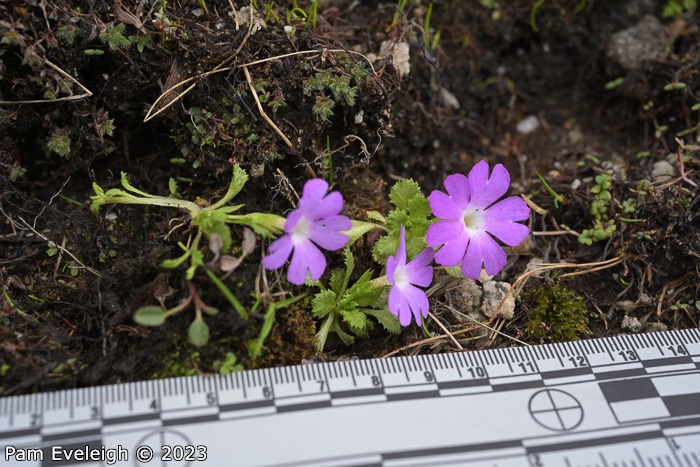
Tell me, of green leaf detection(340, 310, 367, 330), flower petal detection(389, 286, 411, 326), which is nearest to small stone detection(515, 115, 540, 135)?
flower petal detection(389, 286, 411, 326)

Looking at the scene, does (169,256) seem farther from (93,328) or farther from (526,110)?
(526,110)

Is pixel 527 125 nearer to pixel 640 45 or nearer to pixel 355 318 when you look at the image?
pixel 640 45

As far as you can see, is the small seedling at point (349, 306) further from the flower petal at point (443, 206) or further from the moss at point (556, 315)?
the moss at point (556, 315)

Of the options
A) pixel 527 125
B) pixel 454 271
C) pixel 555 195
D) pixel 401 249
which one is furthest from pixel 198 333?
pixel 527 125

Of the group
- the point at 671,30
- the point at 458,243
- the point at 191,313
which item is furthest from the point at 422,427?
the point at 671,30

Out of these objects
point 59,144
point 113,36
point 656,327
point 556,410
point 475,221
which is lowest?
point 556,410
